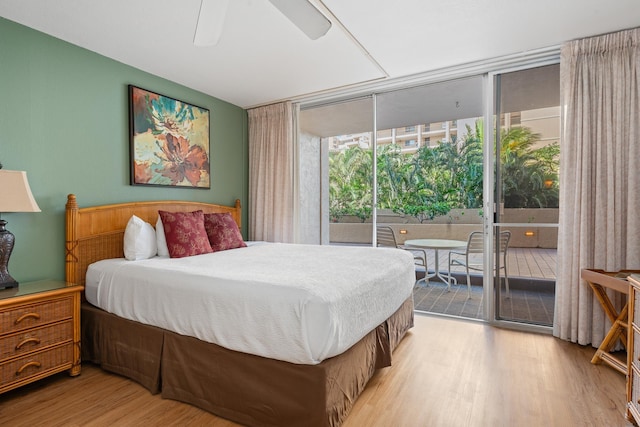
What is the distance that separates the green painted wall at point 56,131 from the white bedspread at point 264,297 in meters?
0.50

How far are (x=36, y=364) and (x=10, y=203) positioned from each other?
1019mm

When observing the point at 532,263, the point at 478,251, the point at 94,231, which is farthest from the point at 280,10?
the point at 478,251

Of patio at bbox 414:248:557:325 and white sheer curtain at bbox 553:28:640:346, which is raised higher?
white sheer curtain at bbox 553:28:640:346

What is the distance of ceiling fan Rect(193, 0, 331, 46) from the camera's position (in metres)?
1.75

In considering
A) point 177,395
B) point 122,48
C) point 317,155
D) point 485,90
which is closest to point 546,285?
point 485,90

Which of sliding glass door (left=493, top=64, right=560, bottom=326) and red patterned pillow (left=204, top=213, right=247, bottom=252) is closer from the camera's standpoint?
sliding glass door (left=493, top=64, right=560, bottom=326)

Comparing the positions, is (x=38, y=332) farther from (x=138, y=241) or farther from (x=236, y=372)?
(x=236, y=372)

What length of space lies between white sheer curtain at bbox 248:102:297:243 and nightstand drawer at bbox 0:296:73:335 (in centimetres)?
235

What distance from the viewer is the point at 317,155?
17.7 feet

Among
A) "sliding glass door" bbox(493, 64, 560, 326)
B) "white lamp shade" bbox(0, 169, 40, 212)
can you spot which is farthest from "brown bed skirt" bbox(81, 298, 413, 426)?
"sliding glass door" bbox(493, 64, 560, 326)

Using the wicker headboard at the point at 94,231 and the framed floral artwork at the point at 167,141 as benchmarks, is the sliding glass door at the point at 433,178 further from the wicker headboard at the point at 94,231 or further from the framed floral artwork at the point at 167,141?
the wicker headboard at the point at 94,231

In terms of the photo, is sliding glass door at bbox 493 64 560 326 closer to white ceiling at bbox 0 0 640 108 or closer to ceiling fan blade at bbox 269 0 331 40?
white ceiling at bbox 0 0 640 108

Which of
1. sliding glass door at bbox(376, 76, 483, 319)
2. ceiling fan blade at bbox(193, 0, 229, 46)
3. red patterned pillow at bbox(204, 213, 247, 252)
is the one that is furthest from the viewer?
sliding glass door at bbox(376, 76, 483, 319)

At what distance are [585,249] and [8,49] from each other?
4.59 m
